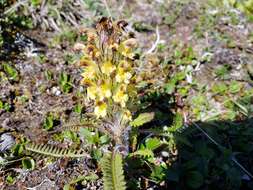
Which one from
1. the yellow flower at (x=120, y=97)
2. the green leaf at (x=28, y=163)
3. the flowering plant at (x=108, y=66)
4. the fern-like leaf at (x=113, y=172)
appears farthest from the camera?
the green leaf at (x=28, y=163)

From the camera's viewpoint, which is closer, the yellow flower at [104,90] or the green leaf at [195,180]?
the yellow flower at [104,90]

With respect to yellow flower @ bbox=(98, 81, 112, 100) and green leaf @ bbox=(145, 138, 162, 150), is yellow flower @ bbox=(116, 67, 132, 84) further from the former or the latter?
green leaf @ bbox=(145, 138, 162, 150)

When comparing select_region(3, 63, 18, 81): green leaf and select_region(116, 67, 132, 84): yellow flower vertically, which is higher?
select_region(116, 67, 132, 84): yellow flower

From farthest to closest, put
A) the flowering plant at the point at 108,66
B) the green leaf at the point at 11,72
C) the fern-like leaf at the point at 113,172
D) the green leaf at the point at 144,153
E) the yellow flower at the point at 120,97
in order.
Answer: the green leaf at the point at 11,72
the green leaf at the point at 144,153
the yellow flower at the point at 120,97
the flowering plant at the point at 108,66
the fern-like leaf at the point at 113,172

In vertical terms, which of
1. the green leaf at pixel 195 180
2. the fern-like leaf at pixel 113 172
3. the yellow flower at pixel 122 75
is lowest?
A: the green leaf at pixel 195 180

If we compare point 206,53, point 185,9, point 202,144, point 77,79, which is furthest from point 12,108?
point 185,9

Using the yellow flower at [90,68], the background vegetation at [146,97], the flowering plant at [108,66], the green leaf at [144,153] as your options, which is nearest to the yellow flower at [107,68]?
the flowering plant at [108,66]

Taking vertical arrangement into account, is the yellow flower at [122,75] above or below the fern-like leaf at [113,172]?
above

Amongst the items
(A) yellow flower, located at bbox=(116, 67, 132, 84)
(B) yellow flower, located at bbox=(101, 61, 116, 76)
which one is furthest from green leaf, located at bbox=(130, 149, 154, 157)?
(B) yellow flower, located at bbox=(101, 61, 116, 76)

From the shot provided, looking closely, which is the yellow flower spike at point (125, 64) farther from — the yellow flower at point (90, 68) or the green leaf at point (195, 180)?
the green leaf at point (195, 180)

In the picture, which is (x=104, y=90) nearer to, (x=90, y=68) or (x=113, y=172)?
(x=90, y=68)
